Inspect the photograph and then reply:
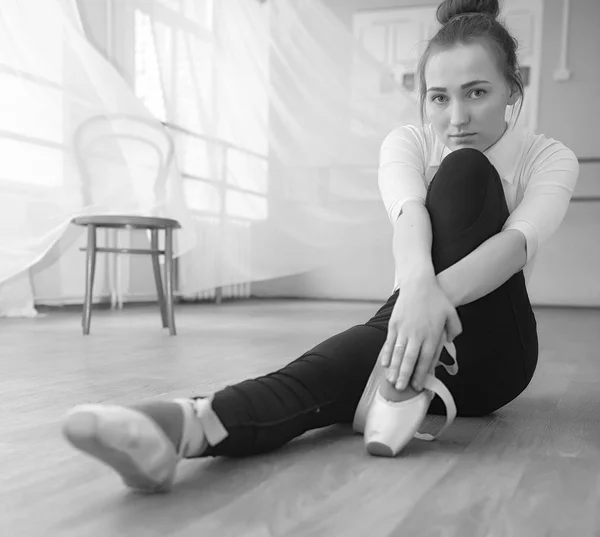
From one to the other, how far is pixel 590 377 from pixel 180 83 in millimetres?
2222

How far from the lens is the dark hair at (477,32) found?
872 mm

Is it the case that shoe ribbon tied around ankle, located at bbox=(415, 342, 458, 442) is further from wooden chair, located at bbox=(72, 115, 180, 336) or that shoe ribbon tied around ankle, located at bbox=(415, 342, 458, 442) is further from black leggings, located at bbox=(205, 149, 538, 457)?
wooden chair, located at bbox=(72, 115, 180, 336)

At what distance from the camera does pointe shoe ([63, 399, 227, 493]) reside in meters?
0.54

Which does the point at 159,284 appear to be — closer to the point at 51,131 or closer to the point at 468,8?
the point at 51,131

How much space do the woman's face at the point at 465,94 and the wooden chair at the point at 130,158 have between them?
4.64 ft

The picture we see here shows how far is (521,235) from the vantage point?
811mm

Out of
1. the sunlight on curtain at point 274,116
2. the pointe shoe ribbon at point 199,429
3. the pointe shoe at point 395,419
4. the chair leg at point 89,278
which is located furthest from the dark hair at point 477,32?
the sunlight on curtain at point 274,116

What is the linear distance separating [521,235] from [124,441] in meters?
0.50

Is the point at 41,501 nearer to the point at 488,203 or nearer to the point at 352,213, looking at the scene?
the point at 488,203

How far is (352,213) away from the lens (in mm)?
3191

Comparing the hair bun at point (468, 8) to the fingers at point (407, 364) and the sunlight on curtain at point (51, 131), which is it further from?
the sunlight on curtain at point (51, 131)

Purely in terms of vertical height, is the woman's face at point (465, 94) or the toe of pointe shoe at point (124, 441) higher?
the woman's face at point (465, 94)

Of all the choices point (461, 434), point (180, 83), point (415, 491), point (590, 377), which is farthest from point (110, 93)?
point (415, 491)

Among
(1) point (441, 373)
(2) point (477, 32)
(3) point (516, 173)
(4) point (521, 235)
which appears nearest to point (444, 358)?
(1) point (441, 373)
